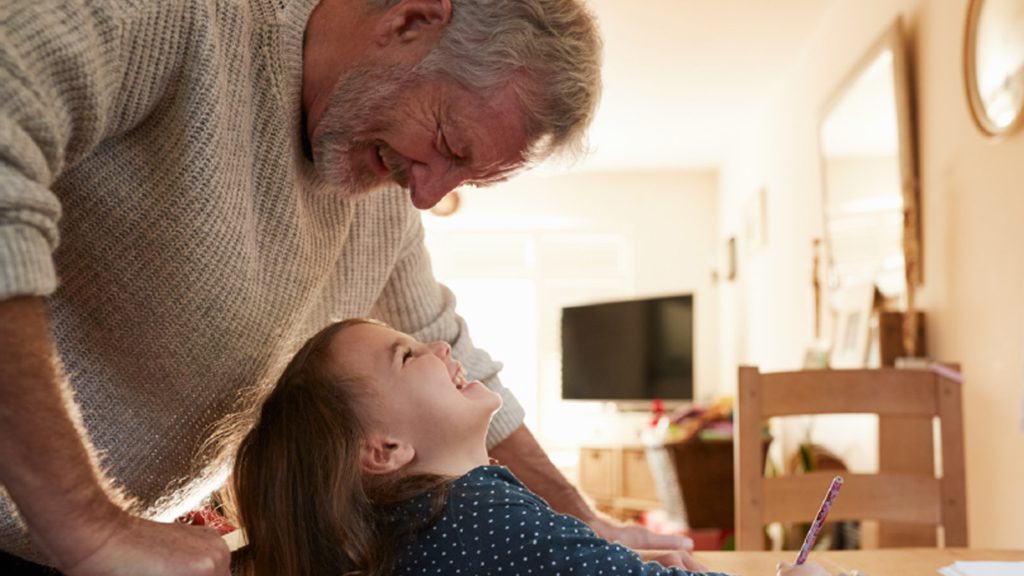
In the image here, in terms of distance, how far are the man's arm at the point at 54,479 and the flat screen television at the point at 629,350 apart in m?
5.38

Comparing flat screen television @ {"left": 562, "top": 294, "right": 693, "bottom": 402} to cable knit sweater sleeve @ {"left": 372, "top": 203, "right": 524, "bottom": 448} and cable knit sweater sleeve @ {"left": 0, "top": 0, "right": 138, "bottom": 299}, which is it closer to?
cable knit sweater sleeve @ {"left": 372, "top": 203, "right": 524, "bottom": 448}

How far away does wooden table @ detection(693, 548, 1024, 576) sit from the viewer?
127cm

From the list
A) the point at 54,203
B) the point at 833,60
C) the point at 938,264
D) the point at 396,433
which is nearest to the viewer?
the point at 54,203

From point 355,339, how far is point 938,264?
2279 millimetres

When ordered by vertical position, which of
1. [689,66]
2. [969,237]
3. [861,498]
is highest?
[689,66]

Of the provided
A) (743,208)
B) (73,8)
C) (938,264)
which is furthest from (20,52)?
(743,208)

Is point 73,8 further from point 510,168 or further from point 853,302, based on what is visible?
point 853,302

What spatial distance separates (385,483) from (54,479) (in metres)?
0.45

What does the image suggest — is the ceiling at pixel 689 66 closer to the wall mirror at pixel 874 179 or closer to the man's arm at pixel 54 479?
the wall mirror at pixel 874 179

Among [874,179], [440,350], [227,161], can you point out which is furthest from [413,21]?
[874,179]

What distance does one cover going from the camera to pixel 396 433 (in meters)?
1.22

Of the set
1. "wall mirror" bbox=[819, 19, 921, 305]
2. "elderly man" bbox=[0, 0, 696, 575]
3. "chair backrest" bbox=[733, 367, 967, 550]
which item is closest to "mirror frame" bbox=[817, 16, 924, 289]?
"wall mirror" bbox=[819, 19, 921, 305]

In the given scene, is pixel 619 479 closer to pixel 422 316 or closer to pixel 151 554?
pixel 422 316

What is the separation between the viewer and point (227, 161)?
1.08 m
